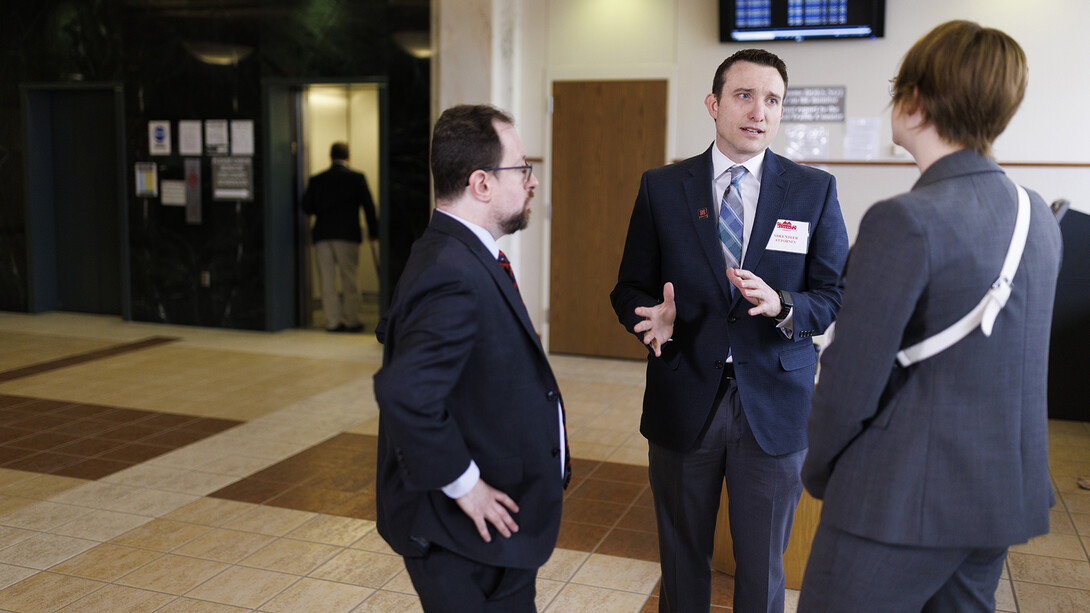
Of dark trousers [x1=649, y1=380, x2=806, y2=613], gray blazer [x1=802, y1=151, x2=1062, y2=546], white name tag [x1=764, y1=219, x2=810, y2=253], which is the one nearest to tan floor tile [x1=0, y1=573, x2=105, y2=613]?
dark trousers [x1=649, y1=380, x2=806, y2=613]

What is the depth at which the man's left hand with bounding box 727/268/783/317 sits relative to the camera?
1.99 m

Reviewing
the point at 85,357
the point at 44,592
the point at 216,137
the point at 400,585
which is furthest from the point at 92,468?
the point at 216,137

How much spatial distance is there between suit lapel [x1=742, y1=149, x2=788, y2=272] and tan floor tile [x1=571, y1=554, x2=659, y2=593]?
1.48m

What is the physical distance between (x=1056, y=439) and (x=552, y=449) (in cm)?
473

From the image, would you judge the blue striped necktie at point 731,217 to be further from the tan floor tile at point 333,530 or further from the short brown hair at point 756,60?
the tan floor tile at point 333,530

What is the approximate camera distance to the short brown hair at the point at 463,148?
168 cm

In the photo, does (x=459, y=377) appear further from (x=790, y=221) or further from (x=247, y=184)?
(x=247, y=184)

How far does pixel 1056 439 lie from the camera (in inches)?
209

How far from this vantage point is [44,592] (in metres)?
3.05

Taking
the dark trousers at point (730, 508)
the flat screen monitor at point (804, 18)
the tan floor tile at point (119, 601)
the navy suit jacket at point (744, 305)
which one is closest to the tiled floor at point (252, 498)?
the tan floor tile at point (119, 601)

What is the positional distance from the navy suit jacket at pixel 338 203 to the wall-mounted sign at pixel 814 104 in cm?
390

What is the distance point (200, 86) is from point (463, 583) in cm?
781

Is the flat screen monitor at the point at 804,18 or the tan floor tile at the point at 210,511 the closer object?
the tan floor tile at the point at 210,511

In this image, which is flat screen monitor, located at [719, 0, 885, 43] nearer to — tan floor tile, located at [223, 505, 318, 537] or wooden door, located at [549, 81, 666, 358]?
wooden door, located at [549, 81, 666, 358]
